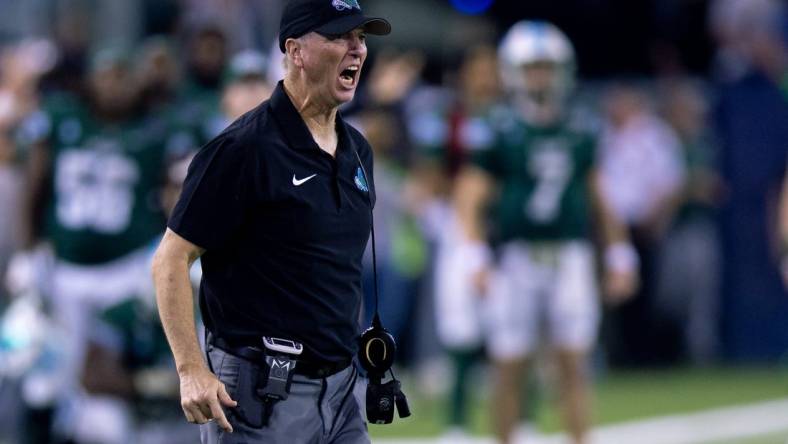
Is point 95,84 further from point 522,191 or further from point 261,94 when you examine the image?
point 522,191

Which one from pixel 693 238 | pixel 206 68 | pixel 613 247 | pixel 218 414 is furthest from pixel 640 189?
pixel 218 414

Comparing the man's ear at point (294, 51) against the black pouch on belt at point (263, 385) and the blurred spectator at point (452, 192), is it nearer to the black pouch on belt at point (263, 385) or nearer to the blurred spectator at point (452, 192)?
the black pouch on belt at point (263, 385)

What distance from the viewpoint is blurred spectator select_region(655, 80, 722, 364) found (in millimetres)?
16344

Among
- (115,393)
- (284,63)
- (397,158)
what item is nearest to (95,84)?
(115,393)

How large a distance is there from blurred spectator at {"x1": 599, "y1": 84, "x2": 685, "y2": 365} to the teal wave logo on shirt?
1053 cm

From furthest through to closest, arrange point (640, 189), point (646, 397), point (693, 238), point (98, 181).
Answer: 1. point (693, 238)
2. point (640, 189)
3. point (646, 397)
4. point (98, 181)

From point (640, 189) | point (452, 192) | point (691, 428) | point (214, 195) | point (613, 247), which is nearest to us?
point (214, 195)

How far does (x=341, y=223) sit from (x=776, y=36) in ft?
39.3

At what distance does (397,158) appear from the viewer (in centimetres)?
1474

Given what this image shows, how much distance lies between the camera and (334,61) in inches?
219

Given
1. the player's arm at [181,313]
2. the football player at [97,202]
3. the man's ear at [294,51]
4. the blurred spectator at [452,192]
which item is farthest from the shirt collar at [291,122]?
the football player at [97,202]

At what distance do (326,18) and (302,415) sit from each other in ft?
4.15

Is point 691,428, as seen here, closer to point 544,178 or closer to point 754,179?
point 544,178

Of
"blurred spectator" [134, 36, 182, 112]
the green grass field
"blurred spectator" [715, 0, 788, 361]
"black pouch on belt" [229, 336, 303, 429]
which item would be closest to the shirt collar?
"black pouch on belt" [229, 336, 303, 429]
